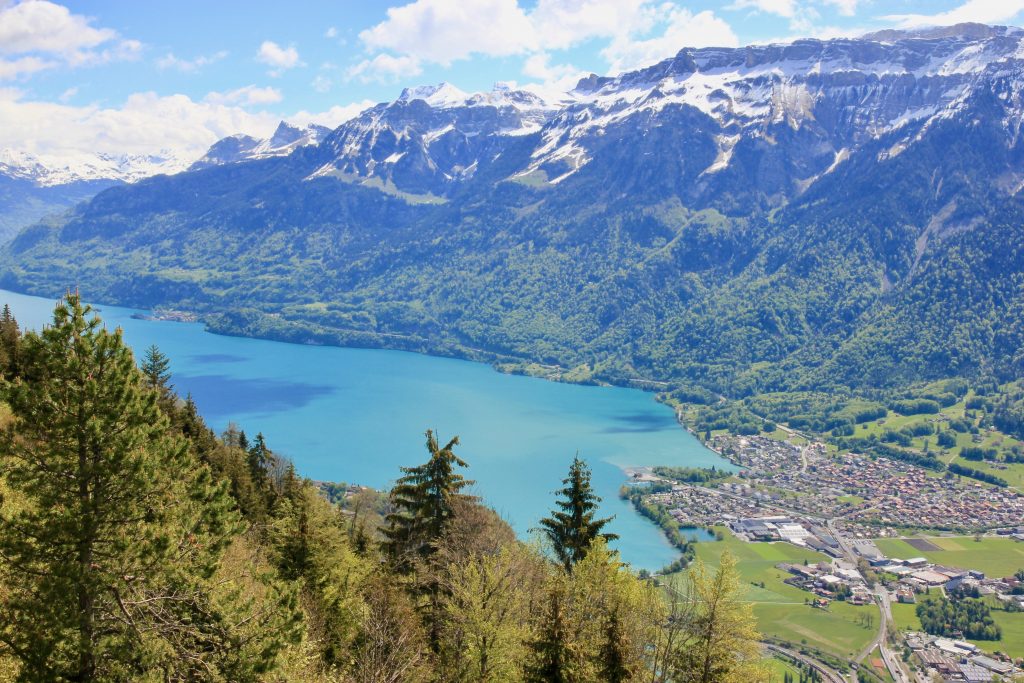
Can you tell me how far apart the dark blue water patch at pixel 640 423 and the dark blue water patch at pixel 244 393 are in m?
50.1

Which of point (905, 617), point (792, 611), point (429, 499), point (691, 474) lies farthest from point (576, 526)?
point (691, 474)

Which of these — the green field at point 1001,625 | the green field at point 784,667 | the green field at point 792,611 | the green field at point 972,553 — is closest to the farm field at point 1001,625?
the green field at point 1001,625

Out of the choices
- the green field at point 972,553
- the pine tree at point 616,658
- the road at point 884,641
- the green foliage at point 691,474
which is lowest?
the road at point 884,641

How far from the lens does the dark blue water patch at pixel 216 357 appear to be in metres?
155

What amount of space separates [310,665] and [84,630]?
17.5ft

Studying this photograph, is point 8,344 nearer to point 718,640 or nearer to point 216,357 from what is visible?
point 718,640

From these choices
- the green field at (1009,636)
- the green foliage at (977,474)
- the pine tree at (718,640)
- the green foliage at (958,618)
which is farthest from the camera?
the green foliage at (977,474)

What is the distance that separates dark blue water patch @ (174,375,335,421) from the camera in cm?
11238

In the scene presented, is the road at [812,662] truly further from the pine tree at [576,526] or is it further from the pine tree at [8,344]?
the pine tree at [8,344]

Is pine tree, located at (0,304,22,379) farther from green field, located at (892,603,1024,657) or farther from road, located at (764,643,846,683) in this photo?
green field, located at (892,603,1024,657)

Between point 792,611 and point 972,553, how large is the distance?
81.9 feet

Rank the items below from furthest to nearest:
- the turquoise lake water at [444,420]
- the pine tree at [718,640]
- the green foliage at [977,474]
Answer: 1. the green foliage at [977,474]
2. the turquoise lake water at [444,420]
3. the pine tree at [718,640]

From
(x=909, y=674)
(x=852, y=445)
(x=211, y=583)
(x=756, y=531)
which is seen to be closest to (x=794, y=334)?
(x=852, y=445)

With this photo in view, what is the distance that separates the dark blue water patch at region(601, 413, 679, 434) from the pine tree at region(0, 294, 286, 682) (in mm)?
101085
